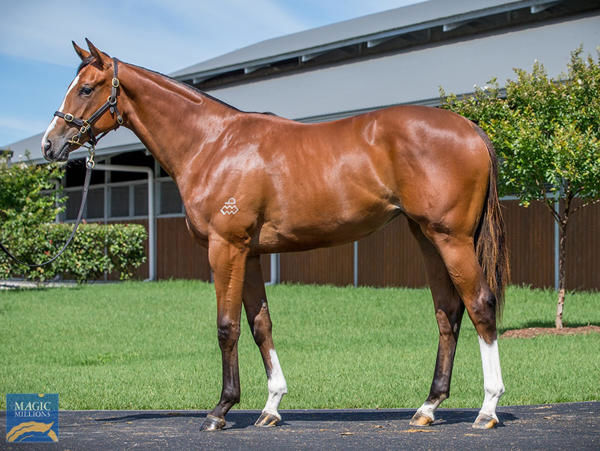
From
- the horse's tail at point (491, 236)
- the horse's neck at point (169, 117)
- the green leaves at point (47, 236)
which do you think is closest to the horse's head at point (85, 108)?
the horse's neck at point (169, 117)

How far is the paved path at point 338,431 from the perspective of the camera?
4.75 m

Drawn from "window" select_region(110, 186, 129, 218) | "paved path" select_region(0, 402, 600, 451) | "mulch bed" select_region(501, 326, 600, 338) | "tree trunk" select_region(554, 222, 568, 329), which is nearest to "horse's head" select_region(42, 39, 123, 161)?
"paved path" select_region(0, 402, 600, 451)

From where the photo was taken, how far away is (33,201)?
62.0 feet

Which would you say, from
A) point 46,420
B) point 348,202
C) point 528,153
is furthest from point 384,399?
point 528,153

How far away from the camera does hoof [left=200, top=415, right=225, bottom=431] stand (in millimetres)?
5309

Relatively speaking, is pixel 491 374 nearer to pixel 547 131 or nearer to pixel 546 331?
pixel 546 331

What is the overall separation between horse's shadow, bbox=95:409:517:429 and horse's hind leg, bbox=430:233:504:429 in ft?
1.04

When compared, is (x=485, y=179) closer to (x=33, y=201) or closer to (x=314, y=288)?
(x=314, y=288)

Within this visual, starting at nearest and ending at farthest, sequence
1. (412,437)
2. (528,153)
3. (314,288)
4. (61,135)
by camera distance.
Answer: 1. (412,437)
2. (61,135)
3. (528,153)
4. (314,288)

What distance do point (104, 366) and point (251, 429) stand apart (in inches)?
185

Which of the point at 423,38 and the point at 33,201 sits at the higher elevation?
the point at 423,38

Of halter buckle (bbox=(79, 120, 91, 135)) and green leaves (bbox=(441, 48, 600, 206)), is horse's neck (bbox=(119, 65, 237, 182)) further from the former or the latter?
green leaves (bbox=(441, 48, 600, 206))

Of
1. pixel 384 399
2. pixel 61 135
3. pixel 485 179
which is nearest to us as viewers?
pixel 485 179

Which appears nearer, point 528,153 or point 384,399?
point 384,399
